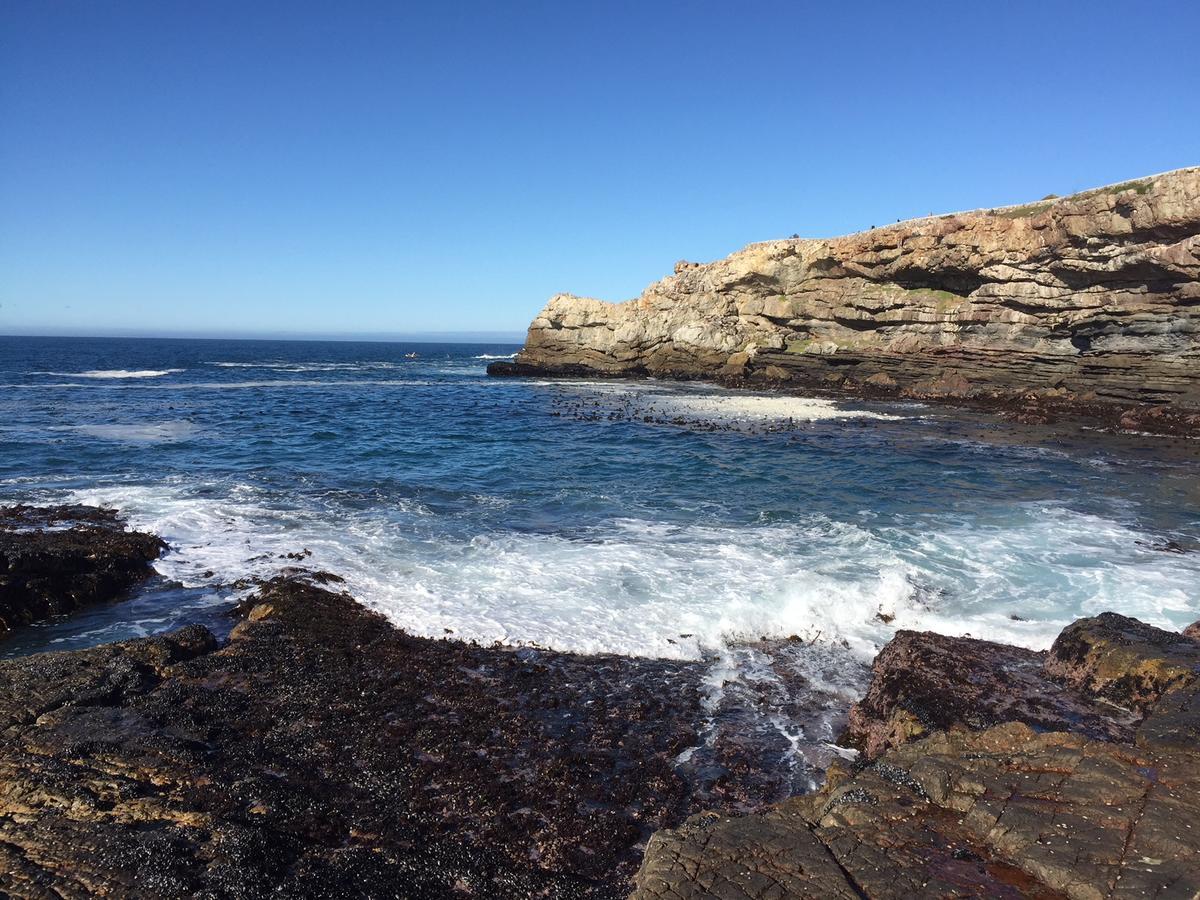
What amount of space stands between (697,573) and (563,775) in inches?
249

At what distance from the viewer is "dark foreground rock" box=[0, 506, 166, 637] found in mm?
10844

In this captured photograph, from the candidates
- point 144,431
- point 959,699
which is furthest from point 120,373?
A: point 959,699

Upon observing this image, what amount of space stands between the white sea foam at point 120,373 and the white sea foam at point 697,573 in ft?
173

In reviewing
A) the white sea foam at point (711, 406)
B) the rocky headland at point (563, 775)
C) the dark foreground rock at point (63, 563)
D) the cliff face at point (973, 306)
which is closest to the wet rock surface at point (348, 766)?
the rocky headland at point (563, 775)

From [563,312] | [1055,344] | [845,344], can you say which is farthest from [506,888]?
[563,312]

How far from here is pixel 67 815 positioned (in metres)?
5.75

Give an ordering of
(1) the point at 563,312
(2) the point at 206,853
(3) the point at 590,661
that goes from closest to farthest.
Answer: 1. (2) the point at 206,853
2. (3) the point at 590,661
3. (1) the point at 563,312

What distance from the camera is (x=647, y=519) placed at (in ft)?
55.2

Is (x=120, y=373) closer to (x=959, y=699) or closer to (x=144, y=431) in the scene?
(x=144, y=431)

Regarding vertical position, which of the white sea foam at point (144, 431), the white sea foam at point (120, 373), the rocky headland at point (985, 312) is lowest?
the white sea foam at point (144, 431)

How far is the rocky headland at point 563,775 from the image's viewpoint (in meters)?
4.66

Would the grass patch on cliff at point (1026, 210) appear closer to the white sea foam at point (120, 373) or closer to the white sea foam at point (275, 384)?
the white sea foam at point (275, 384)

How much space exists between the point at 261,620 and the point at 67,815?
4526 mm

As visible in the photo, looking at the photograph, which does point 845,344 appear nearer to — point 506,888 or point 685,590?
point 685,590
